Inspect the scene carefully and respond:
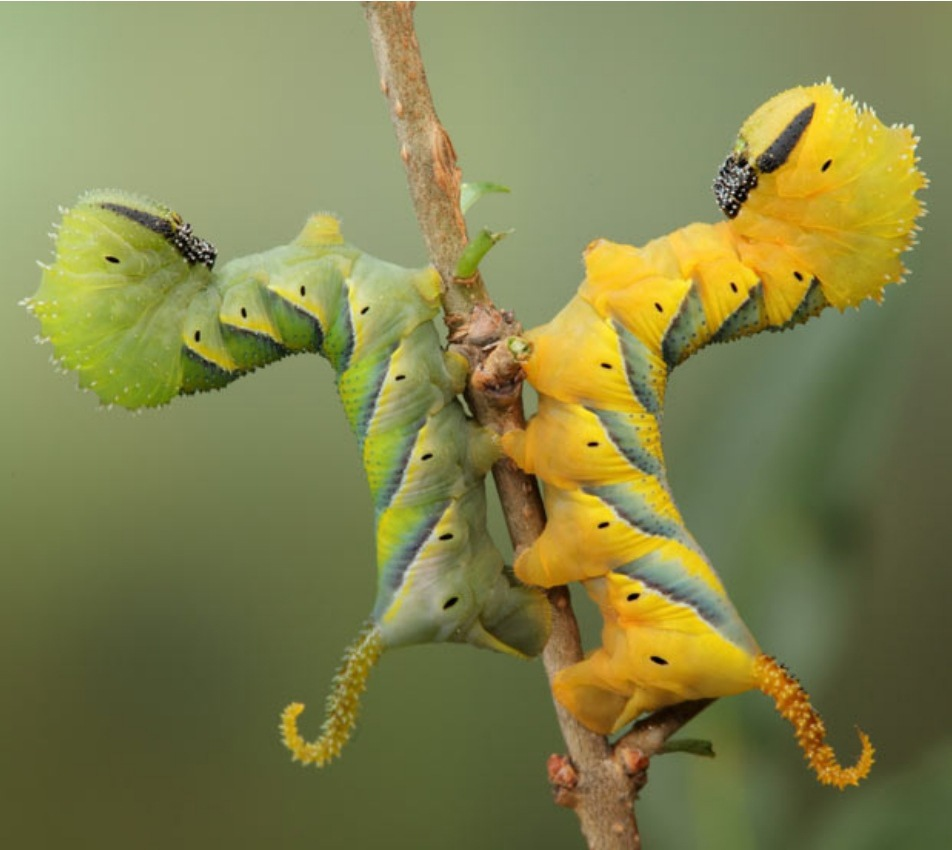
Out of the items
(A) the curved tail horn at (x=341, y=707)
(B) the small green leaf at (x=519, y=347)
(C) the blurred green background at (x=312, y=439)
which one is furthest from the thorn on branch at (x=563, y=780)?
(C) the blurred green background at (x=312, y=439)

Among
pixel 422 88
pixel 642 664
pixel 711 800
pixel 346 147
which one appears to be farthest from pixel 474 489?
pixel 346 147

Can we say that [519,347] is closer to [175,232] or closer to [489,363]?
[489,363]

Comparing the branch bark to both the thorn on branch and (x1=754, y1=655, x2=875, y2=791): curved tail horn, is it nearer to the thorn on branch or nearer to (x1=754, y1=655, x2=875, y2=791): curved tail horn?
the thorn on branch

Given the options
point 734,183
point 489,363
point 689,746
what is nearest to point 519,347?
point 489,363

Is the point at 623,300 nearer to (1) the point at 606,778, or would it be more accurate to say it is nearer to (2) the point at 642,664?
(2) the point at 642,664

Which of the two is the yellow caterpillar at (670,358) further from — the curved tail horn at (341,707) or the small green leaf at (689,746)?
the curved tail horn at (341,707)

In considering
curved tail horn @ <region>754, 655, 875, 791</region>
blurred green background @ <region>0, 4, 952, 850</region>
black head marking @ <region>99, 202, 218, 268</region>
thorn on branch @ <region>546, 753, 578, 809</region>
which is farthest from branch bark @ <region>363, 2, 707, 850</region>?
blurred green background @ <region>0, 4, 952, 850</region>
